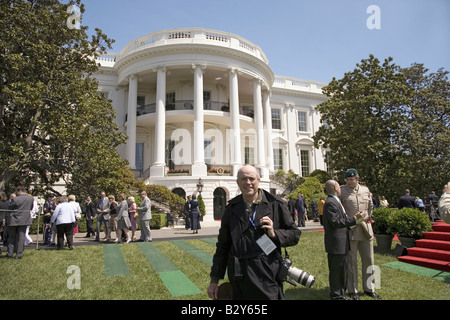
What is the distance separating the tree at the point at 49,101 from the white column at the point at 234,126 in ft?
34.6

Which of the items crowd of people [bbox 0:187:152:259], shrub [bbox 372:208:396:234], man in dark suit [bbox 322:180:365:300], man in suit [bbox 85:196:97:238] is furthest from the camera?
man in suit [bbox 85:196:97:238]

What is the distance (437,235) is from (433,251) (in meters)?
0.82

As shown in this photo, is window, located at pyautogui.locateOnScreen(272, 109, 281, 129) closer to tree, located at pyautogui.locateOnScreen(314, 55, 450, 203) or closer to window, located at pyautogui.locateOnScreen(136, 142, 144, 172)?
tree, located at pyautogui.locateOnScreen(314, 55, 450, 203)

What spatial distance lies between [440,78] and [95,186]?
27.2 metres

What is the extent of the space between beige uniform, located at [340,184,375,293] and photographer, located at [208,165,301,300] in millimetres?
2496

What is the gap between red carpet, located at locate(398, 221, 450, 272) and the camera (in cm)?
627

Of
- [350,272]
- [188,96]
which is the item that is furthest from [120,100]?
[350,272]

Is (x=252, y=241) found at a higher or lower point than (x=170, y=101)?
lower

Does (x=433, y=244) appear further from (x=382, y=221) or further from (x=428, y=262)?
(x=382, y=221)

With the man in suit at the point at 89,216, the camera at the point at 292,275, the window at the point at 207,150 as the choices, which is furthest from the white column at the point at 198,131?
the camera at the point at 292,275

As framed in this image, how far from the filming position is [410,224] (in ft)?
24.8

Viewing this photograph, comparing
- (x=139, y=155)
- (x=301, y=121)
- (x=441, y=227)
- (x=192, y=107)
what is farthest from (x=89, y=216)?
(x=301, y=121)

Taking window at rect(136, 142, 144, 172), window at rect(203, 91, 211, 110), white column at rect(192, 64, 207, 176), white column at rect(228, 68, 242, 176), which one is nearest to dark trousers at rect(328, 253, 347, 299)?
white column at rect(192, 64, 207, 176)
